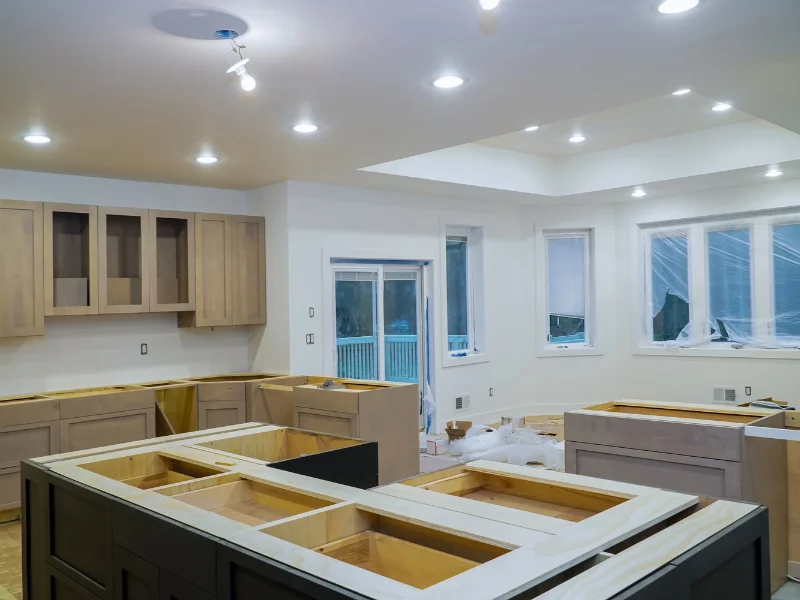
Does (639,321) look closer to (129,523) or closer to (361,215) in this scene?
(361,215)

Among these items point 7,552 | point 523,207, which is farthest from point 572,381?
point 7,552

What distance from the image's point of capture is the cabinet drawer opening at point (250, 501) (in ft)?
6.40

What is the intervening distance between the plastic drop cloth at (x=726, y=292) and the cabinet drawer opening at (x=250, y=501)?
20.8 feet

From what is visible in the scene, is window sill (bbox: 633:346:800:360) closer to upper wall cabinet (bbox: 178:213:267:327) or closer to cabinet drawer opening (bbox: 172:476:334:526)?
upper wall cabinet (bbox: 178:213:267:327)

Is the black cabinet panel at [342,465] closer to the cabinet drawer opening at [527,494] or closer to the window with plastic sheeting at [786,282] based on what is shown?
the cabinet drawer opening at [527,494]

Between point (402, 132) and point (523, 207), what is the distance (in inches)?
153

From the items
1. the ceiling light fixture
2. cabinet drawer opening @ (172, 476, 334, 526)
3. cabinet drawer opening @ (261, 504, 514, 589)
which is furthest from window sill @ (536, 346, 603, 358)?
cabinet drawer opening @ (261, 504, 514, 589)

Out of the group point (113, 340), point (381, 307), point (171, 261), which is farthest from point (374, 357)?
point (113, 340)

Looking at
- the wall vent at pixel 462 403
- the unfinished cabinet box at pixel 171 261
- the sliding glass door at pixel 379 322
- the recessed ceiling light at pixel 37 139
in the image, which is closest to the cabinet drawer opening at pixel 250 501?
the recessed ceiling light at pixel 37 139

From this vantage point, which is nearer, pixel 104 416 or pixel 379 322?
pixel 104 416

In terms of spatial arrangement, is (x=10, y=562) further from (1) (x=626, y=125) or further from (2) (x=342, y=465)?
(1) (x=626, y=125)

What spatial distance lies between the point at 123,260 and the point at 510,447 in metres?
3.67

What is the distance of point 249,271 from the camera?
6195mm

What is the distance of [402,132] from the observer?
4.52 metres
